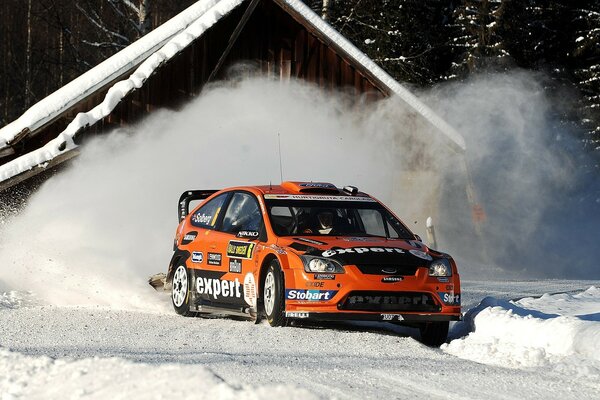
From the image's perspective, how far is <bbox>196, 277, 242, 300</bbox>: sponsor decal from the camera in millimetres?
11500

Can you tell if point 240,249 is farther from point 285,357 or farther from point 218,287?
point 285,357

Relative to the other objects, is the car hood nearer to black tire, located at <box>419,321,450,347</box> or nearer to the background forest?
black tire, located at <box>419,321,450,347</box>

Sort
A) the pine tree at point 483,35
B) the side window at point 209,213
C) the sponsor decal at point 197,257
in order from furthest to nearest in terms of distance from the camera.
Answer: the pine tree at point 483,35, the side window at point 209,213, the sponsor decal at point 197,257

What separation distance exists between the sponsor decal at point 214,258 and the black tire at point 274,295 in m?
0.98

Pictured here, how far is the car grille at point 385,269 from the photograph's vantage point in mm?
10398

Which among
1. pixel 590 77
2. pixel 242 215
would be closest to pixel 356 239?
pixel 242 215

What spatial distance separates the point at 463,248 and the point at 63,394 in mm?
23036

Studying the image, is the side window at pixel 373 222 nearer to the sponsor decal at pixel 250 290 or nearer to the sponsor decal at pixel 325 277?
the sponsor decal at pixel 250 290

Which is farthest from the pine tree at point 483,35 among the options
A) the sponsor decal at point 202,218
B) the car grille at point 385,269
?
the car grille at point 385,269

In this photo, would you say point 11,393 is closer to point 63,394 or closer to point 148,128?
point 63,394

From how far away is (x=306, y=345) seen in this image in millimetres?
9602

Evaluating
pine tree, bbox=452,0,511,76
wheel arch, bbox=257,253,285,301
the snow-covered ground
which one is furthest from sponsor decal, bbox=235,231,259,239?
pine tree, bbox=452,0,511,76

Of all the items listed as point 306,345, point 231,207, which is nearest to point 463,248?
point 231,207

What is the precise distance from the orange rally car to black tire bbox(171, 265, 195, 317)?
1cm
